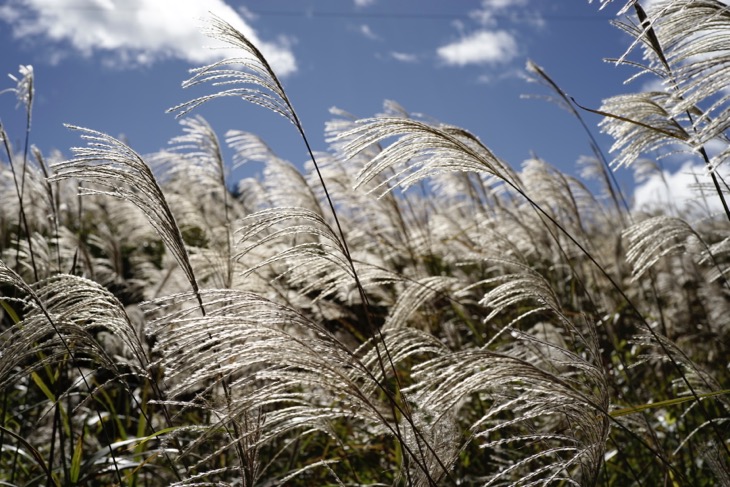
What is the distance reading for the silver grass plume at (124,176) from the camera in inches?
77.0

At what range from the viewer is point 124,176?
6.46 feet

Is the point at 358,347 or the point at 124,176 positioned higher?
the point at 124,176

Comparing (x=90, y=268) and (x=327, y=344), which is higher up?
(x=90, y=268)

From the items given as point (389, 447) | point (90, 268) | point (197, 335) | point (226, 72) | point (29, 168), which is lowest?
point (389, 447)

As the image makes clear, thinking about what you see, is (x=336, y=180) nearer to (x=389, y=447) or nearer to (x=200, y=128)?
(x=200, y=128)

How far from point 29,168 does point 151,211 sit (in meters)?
2.16

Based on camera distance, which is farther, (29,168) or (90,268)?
(90,268)

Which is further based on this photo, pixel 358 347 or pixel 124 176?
pixel 358 347

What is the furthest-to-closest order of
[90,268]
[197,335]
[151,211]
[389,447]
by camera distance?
[90,268], [389,447], [151,211], [197,335]

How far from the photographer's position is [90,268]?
4.17m

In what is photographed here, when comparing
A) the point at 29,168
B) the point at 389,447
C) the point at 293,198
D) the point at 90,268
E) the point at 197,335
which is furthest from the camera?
the point at 293,198

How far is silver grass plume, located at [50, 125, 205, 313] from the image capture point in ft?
6.42

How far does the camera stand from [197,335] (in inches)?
65.9

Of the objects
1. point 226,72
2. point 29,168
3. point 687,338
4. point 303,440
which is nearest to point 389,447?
point 303,440
